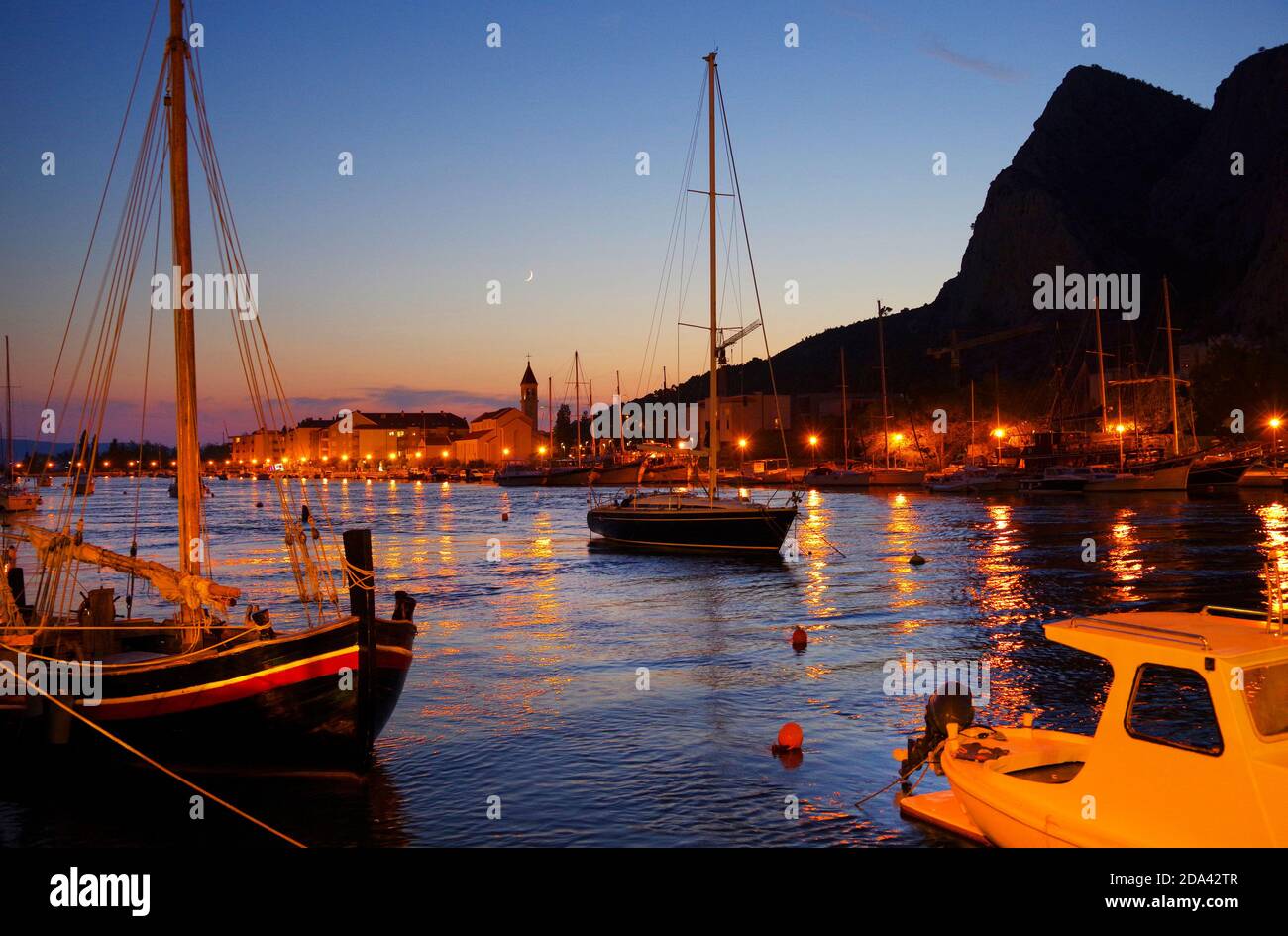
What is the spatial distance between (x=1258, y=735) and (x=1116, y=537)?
43783mm

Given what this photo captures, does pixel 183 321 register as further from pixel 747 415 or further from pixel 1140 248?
pixel 1140 248

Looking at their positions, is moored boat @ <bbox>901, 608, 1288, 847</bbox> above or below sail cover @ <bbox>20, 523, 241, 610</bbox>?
below

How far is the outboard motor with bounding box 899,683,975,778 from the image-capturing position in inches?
430

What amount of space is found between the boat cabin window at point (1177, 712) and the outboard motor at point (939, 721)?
249 centimetres

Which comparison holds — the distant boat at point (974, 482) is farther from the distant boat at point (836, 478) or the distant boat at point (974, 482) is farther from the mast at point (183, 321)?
the mast at point (183, 321)

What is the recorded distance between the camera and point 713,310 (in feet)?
137

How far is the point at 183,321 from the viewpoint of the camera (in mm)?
13805

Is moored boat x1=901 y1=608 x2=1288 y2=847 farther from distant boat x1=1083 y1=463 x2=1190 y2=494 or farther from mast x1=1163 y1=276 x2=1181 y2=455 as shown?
distant boat x1=1083 y1=463 x2=1190 y2=494

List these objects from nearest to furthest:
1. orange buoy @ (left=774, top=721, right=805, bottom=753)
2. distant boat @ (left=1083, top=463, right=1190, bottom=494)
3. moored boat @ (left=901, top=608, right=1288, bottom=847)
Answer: moored boat @ (left=901, top=608, right=1288, bottom=847)
orange buoy @ (left=774, top=721, right=805, bottom=753)
distant boat @ (left=1083, top=463, right=1190, bottom=494)

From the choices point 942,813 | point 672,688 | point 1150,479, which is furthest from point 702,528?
point 1150,479

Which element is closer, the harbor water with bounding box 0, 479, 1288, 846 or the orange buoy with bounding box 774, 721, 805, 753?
the harbor water with bounding box 0, 479, 1288, 846

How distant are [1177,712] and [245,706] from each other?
36.0 feet

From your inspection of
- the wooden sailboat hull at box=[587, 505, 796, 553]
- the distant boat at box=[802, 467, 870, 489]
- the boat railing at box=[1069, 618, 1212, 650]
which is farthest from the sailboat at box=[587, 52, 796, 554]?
the distant boat at box=[802, 467, 870, 489]
